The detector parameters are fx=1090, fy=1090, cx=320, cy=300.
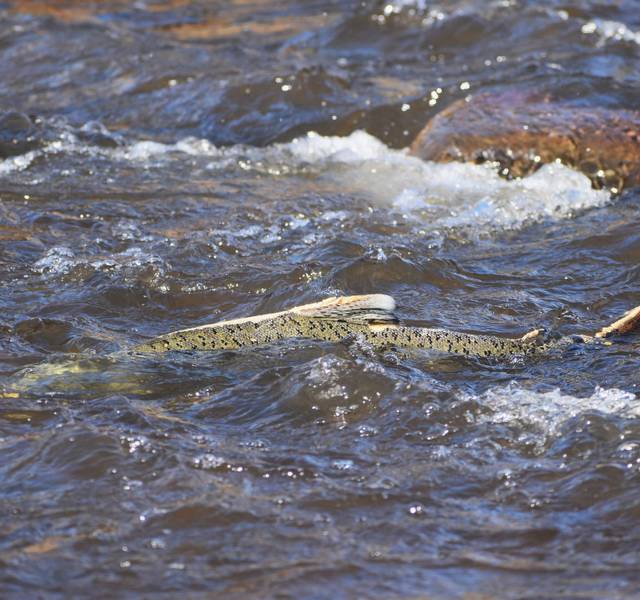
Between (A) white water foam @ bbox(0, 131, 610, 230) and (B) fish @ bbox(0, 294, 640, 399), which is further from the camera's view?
(A) white water foam @ bbox(0, 131, 610, 230)

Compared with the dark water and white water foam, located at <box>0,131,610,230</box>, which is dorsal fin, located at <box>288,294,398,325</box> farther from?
white water foam, located at <box>0,131,610,230</box>

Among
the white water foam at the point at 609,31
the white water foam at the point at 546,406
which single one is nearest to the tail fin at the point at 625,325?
the white water foam at the point at 546,406

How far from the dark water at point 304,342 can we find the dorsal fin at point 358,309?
0.16m

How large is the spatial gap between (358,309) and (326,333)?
0.25m

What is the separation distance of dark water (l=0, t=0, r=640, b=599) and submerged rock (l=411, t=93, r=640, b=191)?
16 cm

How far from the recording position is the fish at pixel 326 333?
4.64m

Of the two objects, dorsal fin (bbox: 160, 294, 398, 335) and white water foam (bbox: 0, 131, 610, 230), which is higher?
dorsal fin (bbox: 160, 294, 398, 335)

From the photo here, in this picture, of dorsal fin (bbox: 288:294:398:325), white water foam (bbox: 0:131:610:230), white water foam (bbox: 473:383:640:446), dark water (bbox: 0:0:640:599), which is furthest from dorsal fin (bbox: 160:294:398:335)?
white water foam (bbox: 0:131:610:230)

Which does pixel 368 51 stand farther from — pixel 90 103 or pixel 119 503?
pixel 119 503

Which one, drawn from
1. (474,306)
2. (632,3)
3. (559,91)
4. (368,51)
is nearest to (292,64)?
(368,51)

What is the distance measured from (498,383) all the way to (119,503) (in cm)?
171

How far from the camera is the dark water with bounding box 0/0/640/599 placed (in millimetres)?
3482

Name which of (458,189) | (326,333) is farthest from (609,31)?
(326,333)

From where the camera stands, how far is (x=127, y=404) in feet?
14.4
